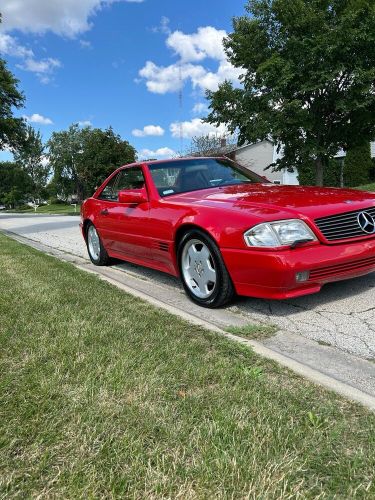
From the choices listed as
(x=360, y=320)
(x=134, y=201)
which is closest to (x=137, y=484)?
(x=360, y=320)

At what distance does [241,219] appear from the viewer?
3629 millimetres

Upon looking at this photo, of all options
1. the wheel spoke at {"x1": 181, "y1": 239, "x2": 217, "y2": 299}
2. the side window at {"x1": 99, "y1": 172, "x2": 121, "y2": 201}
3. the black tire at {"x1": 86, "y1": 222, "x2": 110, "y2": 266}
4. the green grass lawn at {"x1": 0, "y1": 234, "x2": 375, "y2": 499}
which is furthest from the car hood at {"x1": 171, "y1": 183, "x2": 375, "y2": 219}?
the black tire at {"x1": 86, "y1": 222, "x2": 110, "y2": 266}

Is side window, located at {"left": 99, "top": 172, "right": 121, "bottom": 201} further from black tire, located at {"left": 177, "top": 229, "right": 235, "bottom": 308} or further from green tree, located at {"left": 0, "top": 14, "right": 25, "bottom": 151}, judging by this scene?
green tree, located at {"left": 0, "top": 14, "right": 25, "bottom": 151}

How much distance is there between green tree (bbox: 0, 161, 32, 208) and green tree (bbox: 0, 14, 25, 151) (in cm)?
5392

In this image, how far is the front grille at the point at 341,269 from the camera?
3.53 m

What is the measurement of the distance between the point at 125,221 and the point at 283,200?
213 centimetres

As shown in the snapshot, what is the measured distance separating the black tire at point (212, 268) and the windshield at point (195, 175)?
81 cm

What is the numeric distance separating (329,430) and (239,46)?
18.1m

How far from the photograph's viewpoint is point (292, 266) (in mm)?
3398

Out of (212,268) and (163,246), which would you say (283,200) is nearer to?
(212,268)

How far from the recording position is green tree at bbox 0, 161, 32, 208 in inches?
3334

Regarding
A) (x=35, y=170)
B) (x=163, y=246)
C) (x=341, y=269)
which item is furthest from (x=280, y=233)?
(x=35, y=170)

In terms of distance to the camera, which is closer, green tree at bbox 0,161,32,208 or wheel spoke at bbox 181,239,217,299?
wheel spoke at bbox 181,239,217,299

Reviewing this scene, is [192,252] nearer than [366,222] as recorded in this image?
No
